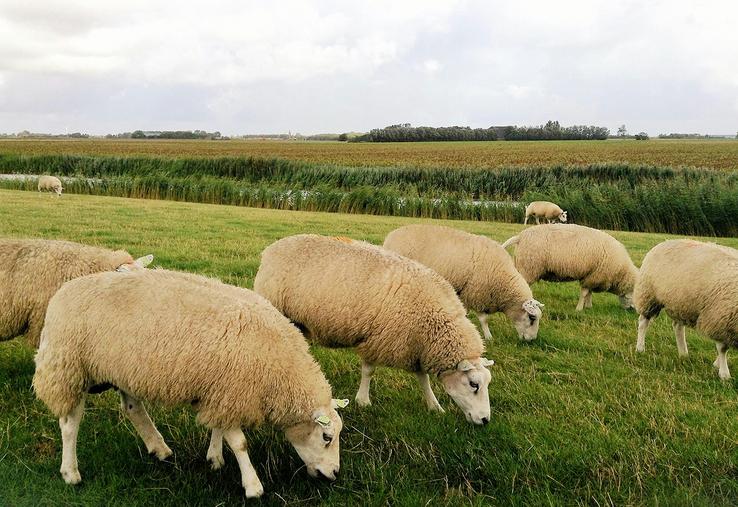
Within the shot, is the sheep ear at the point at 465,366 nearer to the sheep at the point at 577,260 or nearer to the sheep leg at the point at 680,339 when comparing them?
the sheep leg at the point at 680,339

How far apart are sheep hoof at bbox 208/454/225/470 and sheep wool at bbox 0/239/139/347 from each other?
7.18ft

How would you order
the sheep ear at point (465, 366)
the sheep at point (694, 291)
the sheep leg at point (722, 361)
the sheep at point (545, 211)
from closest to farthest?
1. the sheep ear at point (465, 366)
2. the sheep at point (694, 291)
3. the sheep leg at point (722, 361)
4. the sheep at point (545, 211)

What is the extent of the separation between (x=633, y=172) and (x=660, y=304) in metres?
22.1

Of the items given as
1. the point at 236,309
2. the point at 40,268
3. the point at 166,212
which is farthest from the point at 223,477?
the point at 166,212

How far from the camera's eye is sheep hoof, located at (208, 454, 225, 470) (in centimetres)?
388

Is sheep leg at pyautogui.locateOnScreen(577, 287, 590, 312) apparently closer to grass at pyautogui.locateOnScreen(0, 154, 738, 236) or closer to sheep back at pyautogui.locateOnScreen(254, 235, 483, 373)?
sheep back at pyautogui.locateOnScreen(254, 235, 483, 373)

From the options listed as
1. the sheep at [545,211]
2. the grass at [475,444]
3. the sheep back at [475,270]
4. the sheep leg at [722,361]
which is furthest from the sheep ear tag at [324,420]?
the sheep at [545,211]

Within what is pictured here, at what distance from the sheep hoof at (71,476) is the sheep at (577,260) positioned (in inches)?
270

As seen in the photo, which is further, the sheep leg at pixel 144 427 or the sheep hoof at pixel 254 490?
the sheep leg at pixel 144 427

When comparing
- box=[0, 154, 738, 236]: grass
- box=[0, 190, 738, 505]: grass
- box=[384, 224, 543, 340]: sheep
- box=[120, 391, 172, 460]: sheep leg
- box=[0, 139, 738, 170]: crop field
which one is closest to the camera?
box=[0, 190, 738, 505]: grass

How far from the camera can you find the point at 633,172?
26.4 m

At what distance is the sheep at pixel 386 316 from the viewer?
4863 millimetres

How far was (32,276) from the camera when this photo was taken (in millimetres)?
4891

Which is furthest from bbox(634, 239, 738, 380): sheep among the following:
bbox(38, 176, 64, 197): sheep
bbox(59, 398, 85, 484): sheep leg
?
bbox(38, 176, 64, 197): sheep
